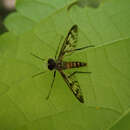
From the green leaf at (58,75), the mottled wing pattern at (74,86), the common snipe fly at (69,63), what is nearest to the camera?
the green leaf at (58,75)

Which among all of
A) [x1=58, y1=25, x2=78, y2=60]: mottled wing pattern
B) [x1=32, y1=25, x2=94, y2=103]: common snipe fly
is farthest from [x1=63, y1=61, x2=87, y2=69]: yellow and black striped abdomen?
[x1=58, y1=25, x2=78, y2=60]: mottled wing pattern

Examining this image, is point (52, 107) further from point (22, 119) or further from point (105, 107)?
point (105, 107)

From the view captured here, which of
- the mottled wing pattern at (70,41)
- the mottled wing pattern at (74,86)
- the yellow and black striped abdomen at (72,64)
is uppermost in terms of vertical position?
the mottled wing pattern at (70,41)

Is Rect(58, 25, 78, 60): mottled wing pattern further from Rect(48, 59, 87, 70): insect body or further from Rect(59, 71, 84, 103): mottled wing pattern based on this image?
Rect(59, 71, 84, 103): mottled wing pattern

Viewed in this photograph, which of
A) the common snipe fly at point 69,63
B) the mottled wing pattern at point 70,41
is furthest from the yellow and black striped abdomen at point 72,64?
the mottled wing pattern at point 70,41

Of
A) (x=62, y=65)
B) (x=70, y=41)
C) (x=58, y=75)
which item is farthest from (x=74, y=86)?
(x=70, y=41)

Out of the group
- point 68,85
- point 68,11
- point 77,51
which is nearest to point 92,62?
point 77,51

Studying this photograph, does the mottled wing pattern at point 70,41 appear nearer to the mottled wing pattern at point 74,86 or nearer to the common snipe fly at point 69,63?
the common snipe fly at point 69,63
